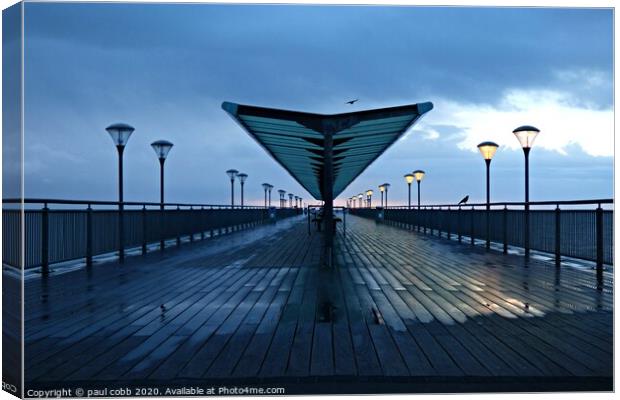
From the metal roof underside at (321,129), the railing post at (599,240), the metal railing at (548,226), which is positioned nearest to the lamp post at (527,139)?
the metal railing at (548,226)

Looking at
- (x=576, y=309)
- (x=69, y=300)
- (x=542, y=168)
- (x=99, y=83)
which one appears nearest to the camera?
(x=576, y=309)

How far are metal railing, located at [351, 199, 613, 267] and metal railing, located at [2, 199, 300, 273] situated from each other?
26.7 feet

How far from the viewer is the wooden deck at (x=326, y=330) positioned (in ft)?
9.13

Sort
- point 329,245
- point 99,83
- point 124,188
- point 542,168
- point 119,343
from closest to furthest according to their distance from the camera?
point 119,343, point 99,83, point 329,245, point 124,188, point 542,168

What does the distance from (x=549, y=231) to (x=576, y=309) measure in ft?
14.3

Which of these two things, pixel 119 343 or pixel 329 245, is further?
pixel 329 245

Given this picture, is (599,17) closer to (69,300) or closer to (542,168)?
(69,300)

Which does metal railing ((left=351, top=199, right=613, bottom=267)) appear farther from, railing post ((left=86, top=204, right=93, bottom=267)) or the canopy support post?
railing post ((left=86, top=204, right=93, bottom=267))

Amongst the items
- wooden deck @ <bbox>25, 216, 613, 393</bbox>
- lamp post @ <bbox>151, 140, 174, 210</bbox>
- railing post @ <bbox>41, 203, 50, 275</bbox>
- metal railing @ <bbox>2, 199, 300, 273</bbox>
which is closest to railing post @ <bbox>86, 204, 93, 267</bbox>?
metal railing @ <bbox>2, 199, 300, 273</bbox>

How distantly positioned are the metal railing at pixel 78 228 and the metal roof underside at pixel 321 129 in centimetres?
339

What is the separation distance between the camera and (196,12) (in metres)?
4.26

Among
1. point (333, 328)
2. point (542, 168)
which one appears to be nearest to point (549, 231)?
point (542, 168)

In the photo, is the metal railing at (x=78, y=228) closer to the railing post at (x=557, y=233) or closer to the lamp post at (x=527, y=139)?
the railing post at (x=557, y=233)

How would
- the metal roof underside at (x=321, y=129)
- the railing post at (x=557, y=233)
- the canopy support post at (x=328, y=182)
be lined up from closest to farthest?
1. the metal roof underside at (x=321, y=129)
2. the canopy support post at (x=328, y=182)
3. the railing post at (x=557, y=233)
